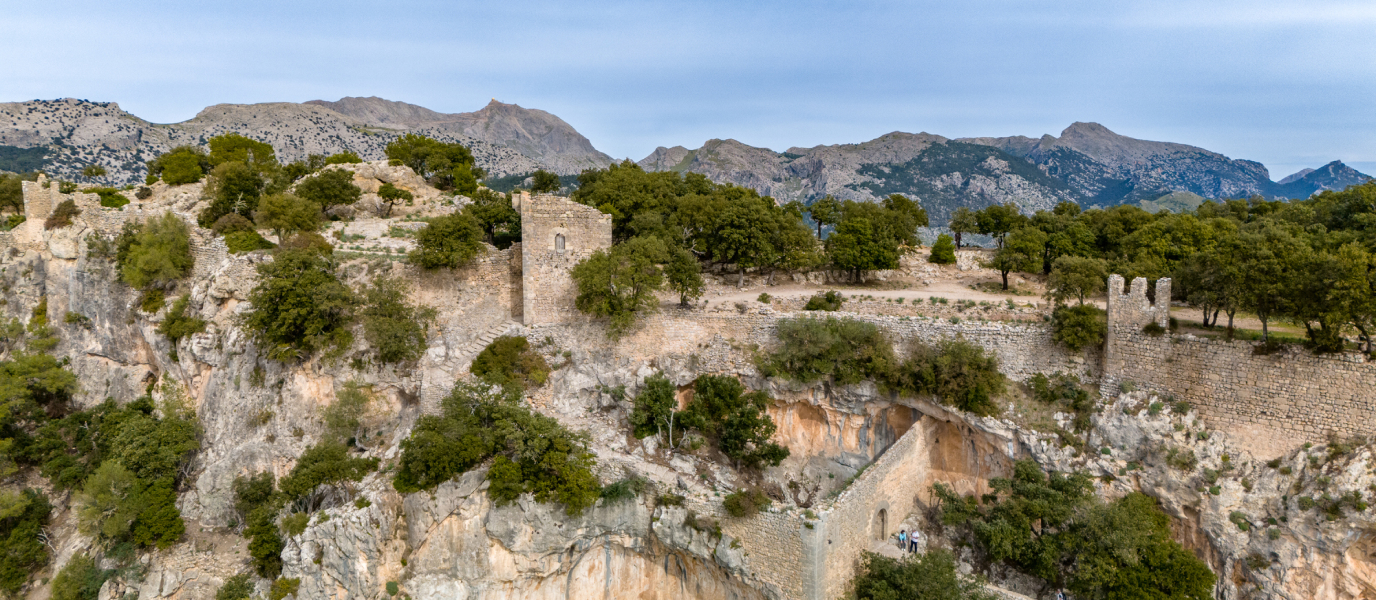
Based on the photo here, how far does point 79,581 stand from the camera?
2770cm

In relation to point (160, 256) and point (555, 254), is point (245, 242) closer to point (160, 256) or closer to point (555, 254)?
point (160, 256)

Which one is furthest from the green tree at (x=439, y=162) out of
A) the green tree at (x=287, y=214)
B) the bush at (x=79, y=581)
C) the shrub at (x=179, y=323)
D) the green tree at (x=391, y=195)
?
the bush at (x=79, y=581)

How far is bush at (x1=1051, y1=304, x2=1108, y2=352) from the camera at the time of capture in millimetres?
22281

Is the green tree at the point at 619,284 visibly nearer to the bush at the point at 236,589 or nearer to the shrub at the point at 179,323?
the bush at the point at 236,589

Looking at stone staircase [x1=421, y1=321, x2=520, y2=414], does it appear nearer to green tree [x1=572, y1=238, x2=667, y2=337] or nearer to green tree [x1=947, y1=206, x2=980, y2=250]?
green tree [x1=572, y1=238, x2=667, y2=337]

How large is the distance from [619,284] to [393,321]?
921 cm

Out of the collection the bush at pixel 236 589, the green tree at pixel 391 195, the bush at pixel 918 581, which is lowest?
the bush at pixel 236 589

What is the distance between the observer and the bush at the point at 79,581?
2739cm

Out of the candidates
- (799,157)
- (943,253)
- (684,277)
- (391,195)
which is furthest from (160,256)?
(799,157)

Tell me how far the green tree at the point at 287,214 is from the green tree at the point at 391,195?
7230 mm

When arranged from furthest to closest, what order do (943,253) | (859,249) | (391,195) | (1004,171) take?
1. (1004,171)
2. (943,253)
3. (391,195)
4. (859,249)

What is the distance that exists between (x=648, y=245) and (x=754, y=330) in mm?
5517

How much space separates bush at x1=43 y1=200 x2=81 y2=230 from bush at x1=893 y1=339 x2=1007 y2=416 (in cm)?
4643

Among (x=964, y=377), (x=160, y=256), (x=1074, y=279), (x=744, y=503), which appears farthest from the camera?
(x=160, y=256)
